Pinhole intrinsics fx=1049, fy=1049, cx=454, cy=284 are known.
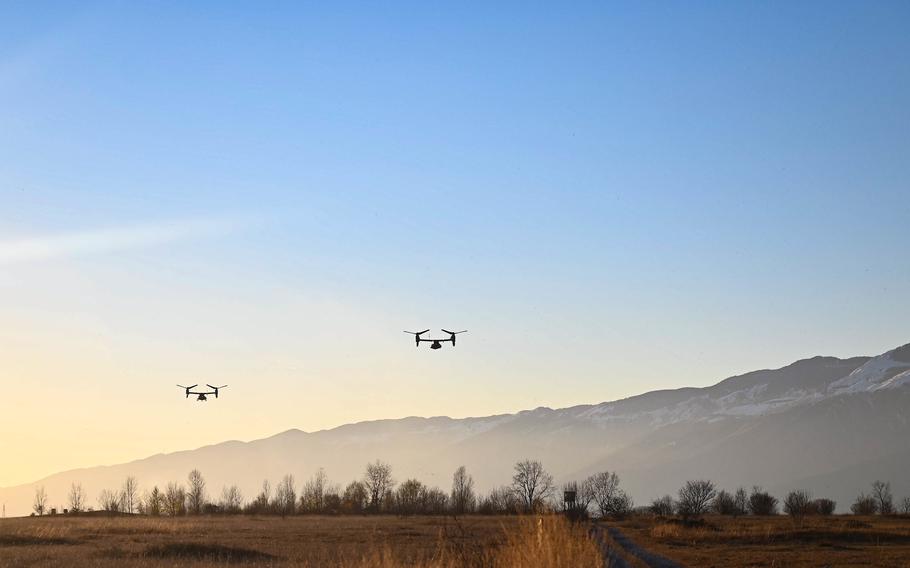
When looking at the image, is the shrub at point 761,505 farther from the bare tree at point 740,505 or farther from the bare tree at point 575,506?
the bare tree at point 575,506

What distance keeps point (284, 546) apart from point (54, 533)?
681 inches

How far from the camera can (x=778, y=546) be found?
56438mm

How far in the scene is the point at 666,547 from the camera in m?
58.3

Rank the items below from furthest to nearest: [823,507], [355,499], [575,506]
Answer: [355,499], [823,507], [575,506]

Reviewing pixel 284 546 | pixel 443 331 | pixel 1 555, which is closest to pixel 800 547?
pixel 443 331

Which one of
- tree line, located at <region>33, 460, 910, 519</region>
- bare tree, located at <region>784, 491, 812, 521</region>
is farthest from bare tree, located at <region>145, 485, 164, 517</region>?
bare tree, located at <region>784, 491, 812, 521</region>

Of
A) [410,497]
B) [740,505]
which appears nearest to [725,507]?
[740,505]

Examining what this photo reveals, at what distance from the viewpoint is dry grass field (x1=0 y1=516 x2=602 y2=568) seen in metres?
23.8

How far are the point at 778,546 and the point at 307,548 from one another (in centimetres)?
2521

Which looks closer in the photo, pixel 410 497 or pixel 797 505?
pixel 797 505

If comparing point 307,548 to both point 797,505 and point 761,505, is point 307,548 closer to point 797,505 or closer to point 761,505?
point 797,505

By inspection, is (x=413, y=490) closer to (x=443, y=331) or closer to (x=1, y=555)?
(x=443, y=331)

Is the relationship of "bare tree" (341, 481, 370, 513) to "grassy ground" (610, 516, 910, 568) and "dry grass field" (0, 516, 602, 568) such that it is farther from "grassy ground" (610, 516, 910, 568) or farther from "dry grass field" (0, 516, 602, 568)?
"grassy ground" (610, 516, 910, 568)

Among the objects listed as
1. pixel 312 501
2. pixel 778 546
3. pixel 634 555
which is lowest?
pixel 778 546
